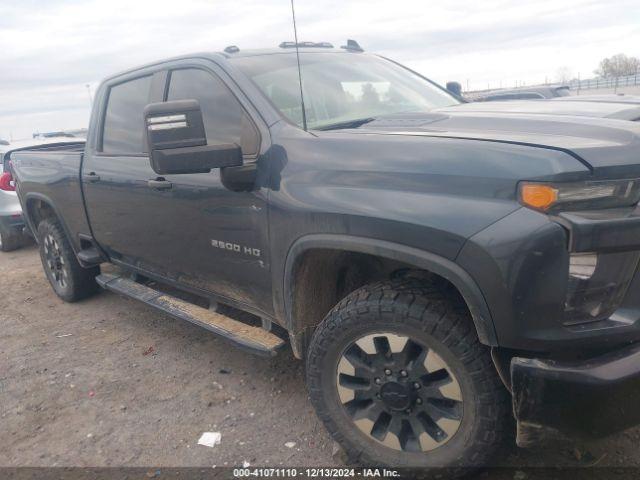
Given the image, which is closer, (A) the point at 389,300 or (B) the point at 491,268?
(B) the point at 491,268

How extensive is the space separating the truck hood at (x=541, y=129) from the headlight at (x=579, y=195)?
2.0 inches

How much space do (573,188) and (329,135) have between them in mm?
1045

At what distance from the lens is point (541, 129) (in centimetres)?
211

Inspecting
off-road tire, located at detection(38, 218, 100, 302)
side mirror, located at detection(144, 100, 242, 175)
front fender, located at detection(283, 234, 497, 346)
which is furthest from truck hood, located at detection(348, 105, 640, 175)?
off-road tire, located at detection(38, 218, 100, 302)

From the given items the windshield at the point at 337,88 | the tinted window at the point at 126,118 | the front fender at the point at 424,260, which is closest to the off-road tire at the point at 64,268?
the tinted window at the point at 126,118

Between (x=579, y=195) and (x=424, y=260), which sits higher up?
(x=579, y=195)

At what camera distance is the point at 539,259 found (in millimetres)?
1762

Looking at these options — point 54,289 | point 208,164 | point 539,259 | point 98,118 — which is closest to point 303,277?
point 208,164

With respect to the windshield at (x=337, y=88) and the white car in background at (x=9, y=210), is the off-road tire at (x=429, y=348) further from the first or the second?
the white car in background at (x=9, y=210)

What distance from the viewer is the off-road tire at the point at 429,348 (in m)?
2.06

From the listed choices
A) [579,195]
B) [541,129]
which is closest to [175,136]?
[541,129]

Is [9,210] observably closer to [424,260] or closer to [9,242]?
[9,242]

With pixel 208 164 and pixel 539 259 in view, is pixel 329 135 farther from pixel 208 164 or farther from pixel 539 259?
pixel 539 259

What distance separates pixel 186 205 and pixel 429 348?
1.63m
